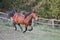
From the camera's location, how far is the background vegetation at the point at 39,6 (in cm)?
1697

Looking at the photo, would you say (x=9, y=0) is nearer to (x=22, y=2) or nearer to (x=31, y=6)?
(x=22, y=2)

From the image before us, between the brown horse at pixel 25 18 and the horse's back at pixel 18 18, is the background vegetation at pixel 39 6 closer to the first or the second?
the horse's back at pixel 18 18

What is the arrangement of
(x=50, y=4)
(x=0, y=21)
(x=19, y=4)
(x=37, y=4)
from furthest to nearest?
(x=19, y=4), (x=37, y=4), (x=50, y=4), (x=0, y=21)

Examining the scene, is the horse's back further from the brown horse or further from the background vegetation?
the background vegetation

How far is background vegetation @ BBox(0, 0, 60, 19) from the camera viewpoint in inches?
668

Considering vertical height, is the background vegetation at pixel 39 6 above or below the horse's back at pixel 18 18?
below

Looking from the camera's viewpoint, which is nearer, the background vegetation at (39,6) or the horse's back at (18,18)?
the horse's back at (18,18)

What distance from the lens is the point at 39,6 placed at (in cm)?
1864

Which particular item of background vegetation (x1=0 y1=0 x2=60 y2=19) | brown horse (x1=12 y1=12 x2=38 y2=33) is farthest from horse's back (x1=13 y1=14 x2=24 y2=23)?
background vegetation (x1=0 y1=0 x2=60 y2=19)

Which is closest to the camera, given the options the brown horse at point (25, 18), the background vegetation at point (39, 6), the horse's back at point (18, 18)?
the brown horse at point (25, 18)

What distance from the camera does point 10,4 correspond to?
22.7 metres

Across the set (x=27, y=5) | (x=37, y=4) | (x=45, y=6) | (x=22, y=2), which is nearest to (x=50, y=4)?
(x=45, y=6)

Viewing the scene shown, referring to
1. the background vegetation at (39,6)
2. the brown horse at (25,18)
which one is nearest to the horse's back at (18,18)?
the brown horse at (25,18)

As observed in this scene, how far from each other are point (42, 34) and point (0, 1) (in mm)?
13272
